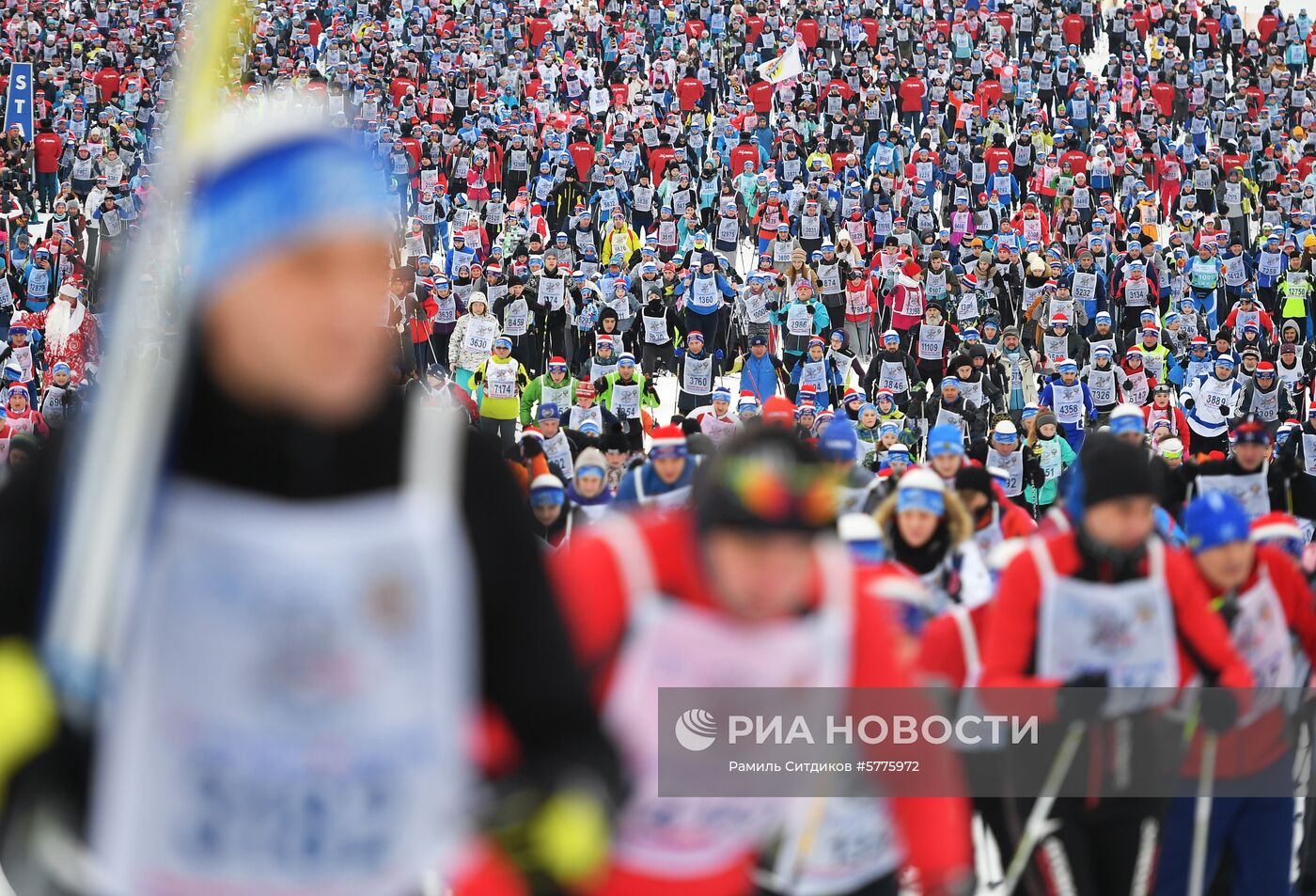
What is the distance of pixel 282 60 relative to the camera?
1073 inches

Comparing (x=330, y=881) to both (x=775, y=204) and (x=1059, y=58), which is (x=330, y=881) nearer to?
(x=775, y=204)

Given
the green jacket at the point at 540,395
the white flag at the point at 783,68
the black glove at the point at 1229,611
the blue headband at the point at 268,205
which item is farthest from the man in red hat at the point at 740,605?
the white flag at the point at 783,68

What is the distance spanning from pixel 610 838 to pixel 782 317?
15.2 m

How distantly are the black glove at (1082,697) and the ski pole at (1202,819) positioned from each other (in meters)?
0.56

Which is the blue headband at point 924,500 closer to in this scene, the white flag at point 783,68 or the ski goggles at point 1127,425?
the ski goggles at point 1127,425

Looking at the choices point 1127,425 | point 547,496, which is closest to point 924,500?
point 547,496

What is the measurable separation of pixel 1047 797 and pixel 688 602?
7.36 ft

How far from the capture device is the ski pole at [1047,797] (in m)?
4.07

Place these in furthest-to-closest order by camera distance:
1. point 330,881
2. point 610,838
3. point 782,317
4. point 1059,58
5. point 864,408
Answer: point 1059,58
point 782,317
point 864,408
point 610,838
point 330,881

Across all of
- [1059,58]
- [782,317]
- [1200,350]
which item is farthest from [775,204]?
[1059,58]

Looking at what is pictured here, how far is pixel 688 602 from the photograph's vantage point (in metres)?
2.23

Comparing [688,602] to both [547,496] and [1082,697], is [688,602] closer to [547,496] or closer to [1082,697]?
[1082,697]

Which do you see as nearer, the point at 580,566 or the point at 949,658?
the point at 580,566

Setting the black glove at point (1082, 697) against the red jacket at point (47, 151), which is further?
the red jacket at point (47, 151)
